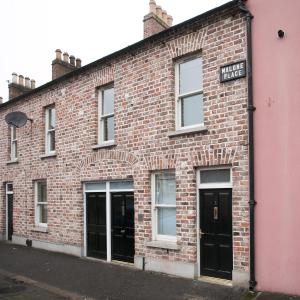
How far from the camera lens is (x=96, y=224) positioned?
13.5 metres

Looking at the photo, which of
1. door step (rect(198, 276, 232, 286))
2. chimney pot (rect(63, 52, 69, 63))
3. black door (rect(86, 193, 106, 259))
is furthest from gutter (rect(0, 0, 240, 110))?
door step (rect(198, 276, 232, 286))

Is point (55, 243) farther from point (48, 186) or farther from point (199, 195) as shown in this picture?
point (199, 195)

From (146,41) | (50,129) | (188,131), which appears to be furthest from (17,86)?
(188,131)

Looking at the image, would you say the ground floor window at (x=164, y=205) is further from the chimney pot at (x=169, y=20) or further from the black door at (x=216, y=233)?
the chimney pot at (x=169, y=20)

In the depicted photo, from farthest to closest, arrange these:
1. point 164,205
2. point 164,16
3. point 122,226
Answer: point 164,16 < point 122,226 < point 164,205

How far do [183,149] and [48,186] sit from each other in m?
6.99

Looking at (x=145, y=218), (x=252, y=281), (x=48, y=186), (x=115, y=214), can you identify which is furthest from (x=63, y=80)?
(x=252, y=281)

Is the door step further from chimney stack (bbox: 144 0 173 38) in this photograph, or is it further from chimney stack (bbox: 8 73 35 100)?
chimney stack (bbox: 8 73 35 100)

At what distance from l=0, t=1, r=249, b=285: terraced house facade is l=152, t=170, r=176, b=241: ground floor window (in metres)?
0.03

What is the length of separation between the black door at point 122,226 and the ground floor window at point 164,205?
102 cm

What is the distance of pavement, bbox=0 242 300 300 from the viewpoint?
9.05 metres

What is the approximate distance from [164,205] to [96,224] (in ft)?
10.7

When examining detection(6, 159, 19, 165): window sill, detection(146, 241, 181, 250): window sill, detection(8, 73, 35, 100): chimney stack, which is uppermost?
detection(8, 73, 35, 100): chimney stack

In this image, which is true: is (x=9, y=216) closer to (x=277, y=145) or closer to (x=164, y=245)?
(x=164, y=245)
